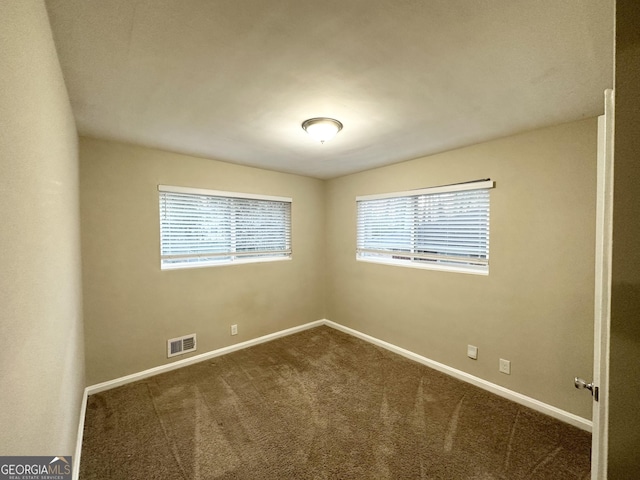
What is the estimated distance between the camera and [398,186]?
312 centimetres

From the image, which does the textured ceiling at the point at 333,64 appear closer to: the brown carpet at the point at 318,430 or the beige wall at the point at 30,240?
the beige wall at the point at 30,240

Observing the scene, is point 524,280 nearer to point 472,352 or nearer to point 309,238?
point 472,352

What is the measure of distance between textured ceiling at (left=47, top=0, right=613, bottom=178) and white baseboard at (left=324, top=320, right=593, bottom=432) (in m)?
2.24

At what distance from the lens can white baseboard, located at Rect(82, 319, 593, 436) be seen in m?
2.02

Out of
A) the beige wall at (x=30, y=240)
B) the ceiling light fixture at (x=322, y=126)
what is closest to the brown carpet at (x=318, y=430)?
the beige wall at (x=30, y=240)

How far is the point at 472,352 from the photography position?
2.53 meters

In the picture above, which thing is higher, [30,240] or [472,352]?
[30,240]

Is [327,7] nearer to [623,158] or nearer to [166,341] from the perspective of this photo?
[623,158]

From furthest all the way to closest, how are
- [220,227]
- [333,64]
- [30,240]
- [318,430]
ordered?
1. [220,227]
2. [318,430]
3. [333,64]
4. [30,240]

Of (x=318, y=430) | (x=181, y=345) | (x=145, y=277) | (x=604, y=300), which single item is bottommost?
(x=318, y=430)

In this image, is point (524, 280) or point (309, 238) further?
point (309, 238)

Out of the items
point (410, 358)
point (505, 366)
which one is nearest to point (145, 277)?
point (410, 358)

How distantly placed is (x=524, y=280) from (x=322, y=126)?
211 cm

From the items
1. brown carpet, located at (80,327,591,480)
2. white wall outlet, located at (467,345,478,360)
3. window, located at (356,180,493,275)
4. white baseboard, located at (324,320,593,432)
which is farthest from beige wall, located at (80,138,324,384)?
white wall outlet, located at (467,345,478,360)
